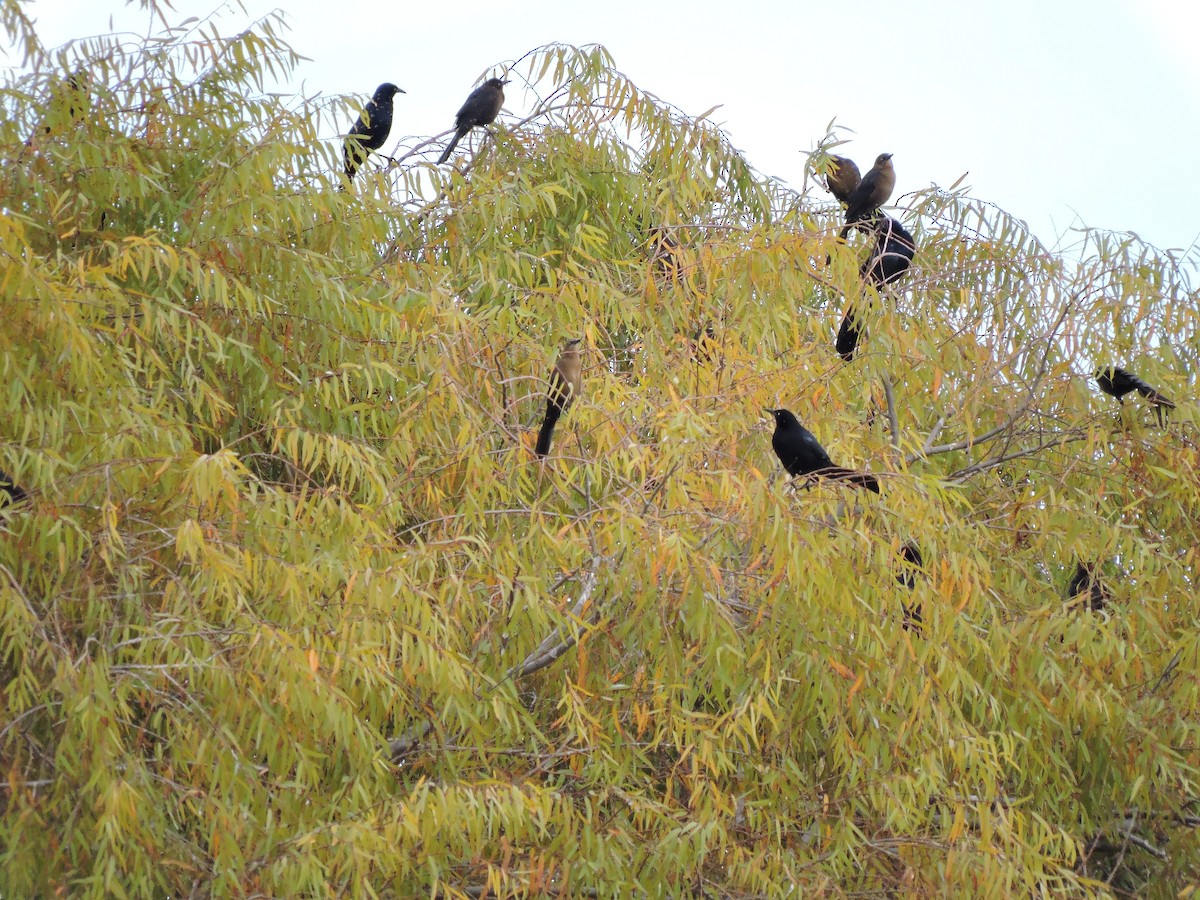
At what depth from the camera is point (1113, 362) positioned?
5.18 m

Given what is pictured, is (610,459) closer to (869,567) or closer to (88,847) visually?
(869,567)

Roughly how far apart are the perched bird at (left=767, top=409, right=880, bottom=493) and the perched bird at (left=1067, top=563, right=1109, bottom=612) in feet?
3.40

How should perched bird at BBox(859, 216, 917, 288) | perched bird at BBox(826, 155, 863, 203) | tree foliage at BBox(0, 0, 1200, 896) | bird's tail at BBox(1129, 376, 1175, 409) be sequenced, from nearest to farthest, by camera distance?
tree foliage at BBox(0, 0, 1200, 896) < bird's tail at BBox(1129, 376, 1175, 409) < perched bird at BBox(859, 216, 917, 288) < perched bird at BBox(826, 155, 863, 203)

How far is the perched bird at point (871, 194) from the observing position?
591 centimetres

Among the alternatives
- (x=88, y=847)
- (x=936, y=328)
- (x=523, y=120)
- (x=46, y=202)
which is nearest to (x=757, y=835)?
(x=88, y=847)

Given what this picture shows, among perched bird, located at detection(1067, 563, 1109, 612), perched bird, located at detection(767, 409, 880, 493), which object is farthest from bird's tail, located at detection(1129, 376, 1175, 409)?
perched bird, located at detection(767, 409, 880, 493)

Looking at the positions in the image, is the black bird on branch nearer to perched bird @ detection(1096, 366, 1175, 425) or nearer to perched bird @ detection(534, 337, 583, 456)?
perched bird @ detection(1096, 366, 1175, 425)

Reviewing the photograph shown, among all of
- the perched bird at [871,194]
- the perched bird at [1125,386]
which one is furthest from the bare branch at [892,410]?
the perched bird at [871,194]

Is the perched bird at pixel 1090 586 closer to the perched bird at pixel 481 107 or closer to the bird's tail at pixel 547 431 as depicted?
the bird's tail at pixel 547 431

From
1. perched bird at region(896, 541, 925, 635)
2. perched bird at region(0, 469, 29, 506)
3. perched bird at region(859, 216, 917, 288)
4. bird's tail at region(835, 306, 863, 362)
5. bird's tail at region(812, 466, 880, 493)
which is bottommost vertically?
perched bird at region(0, 469, 29, 506)

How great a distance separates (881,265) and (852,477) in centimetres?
143

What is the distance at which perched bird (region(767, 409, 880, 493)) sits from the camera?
3.91m

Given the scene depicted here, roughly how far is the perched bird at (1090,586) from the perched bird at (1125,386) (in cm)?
60

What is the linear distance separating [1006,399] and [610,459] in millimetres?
2004
